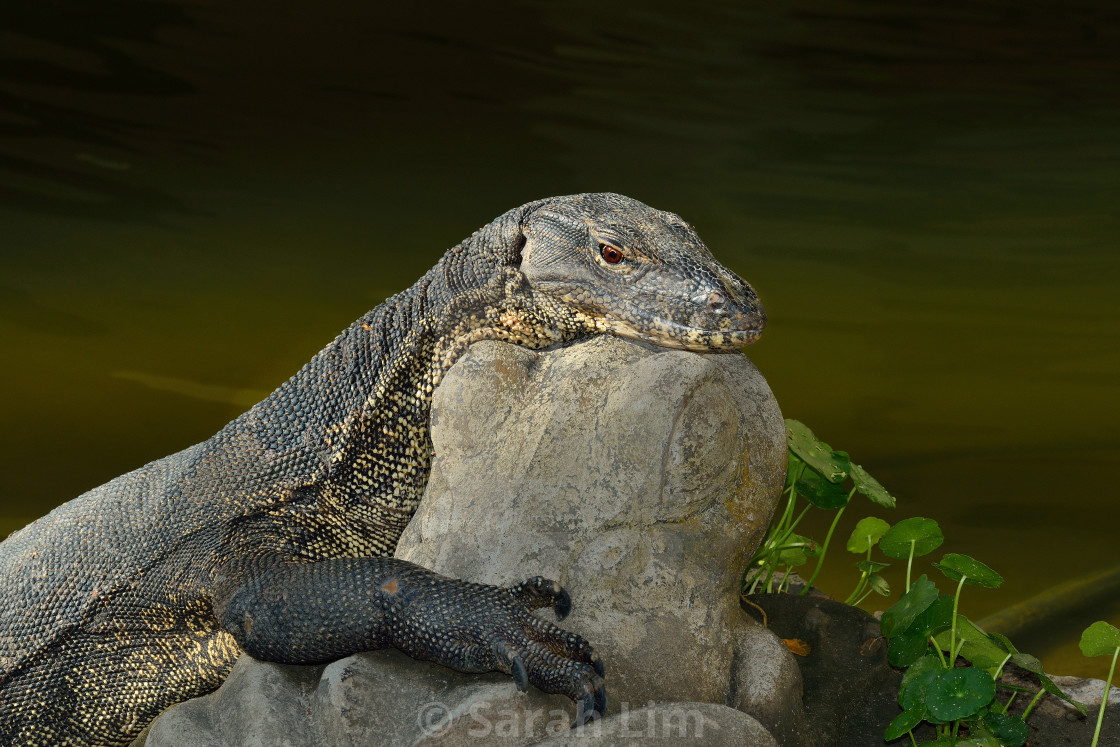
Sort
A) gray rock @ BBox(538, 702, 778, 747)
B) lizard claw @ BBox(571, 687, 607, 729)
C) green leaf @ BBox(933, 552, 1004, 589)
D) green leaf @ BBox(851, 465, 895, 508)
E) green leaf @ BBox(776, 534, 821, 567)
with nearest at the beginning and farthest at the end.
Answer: gray rock @ BBox(538, 702, 778, 747), lizard claw @ BBox(571, 687, 607, 729), green leaf @ BBox(933, 552, 1004, 589), green leaf @ BBox(851, 465, 895, 508), green leaf @ BBox(776, 534, 821, 567)

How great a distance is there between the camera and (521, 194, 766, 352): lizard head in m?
3.90

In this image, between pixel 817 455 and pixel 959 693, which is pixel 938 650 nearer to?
pixel 959 693

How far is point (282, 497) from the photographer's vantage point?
4.49 meters

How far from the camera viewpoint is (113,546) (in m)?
4.54

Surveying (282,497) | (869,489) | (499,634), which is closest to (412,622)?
(499,634)

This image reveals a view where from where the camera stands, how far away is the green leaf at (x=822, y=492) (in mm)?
5020

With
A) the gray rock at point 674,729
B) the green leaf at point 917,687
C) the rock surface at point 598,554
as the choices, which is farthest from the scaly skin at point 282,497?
the green leaf at point 917,687

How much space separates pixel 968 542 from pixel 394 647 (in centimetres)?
495

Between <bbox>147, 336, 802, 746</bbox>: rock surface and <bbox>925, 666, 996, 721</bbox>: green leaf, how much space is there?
507 mm

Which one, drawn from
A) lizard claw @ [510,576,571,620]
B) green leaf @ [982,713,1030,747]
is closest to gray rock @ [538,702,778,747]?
lizard claw @ [510,576,571,620]

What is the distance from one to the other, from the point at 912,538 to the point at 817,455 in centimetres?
59

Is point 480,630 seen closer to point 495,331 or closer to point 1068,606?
point 495,331

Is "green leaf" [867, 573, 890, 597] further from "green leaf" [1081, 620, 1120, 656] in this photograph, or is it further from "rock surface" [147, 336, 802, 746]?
"rock surface" [147, 336, 802, 746]

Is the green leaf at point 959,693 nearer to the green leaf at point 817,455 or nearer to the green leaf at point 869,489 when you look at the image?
the green leaf at point 817,455
